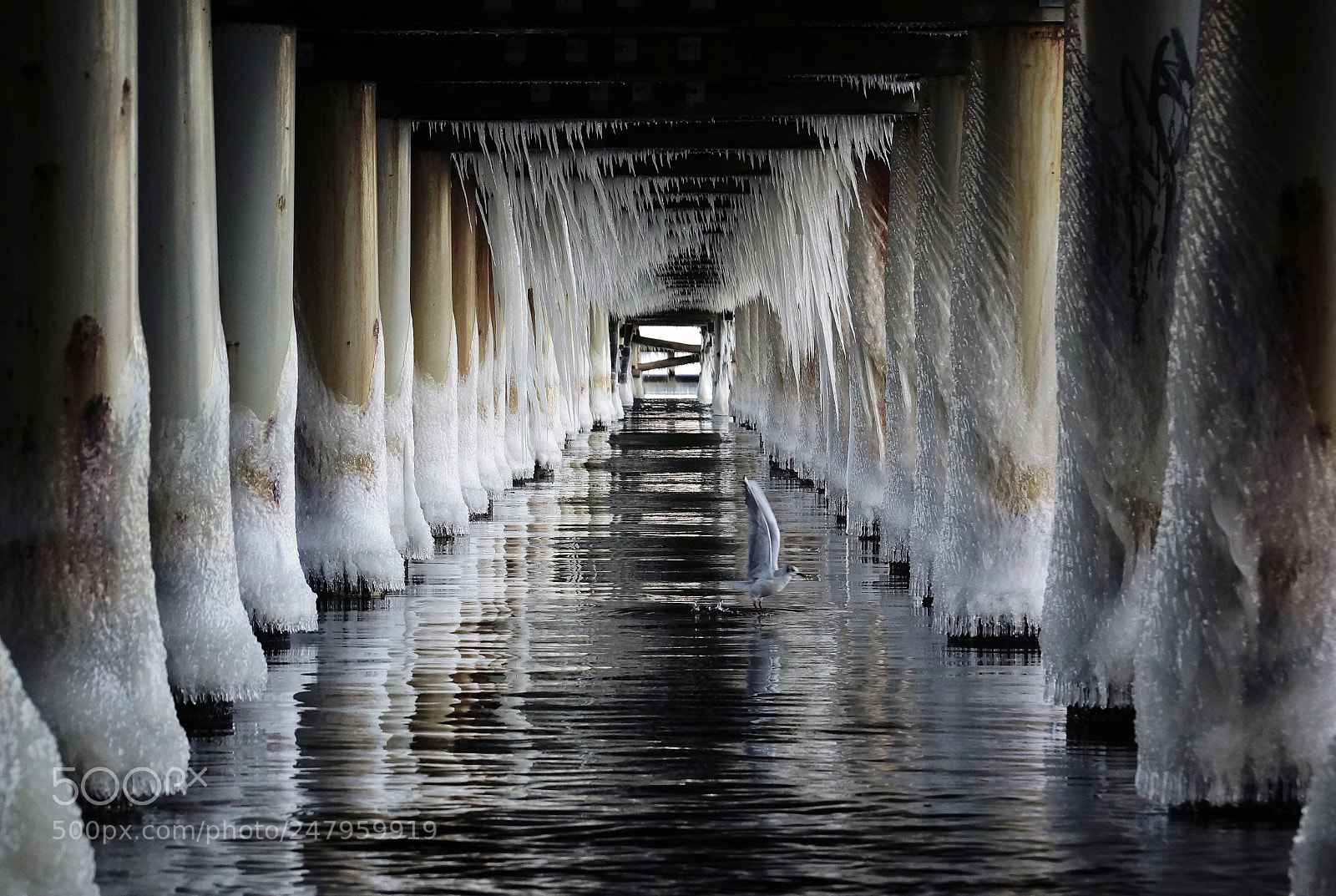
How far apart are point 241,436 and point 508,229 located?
7.71 meters

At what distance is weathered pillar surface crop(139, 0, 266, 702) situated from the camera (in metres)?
7.00

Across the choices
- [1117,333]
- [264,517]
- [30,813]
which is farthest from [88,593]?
[1117,333]

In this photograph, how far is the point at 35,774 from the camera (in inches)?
164

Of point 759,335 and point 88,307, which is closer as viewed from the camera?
point 88,307

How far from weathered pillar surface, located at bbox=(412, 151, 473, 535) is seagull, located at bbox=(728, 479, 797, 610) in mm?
4821

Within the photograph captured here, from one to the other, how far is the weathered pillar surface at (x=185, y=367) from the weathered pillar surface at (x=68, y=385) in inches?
57.4

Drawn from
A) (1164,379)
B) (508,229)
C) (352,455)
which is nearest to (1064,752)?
Result: (1164,379)

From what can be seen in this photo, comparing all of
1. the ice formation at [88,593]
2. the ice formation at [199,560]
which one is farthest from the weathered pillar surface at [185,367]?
the ice formation at [88,593]

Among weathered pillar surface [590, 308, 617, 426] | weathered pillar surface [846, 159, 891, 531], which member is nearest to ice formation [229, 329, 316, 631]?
weathered pillar surface [846, 159, 891, 531]

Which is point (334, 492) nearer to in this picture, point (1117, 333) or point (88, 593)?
point (88, 593)

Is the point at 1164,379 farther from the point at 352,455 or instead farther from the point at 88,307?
the point at 352,455

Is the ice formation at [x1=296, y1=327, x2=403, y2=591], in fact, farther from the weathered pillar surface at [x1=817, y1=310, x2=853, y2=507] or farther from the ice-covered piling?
the weathered pillar surface at [x1=817, y1=310, x2=853, y2=507]

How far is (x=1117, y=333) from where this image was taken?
22.0ft

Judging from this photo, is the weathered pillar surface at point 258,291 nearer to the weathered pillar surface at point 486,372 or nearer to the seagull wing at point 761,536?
the seagull wing at point 761,536
